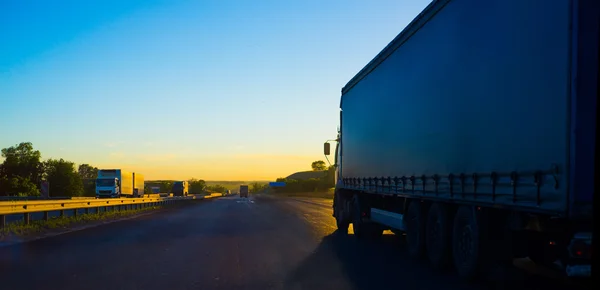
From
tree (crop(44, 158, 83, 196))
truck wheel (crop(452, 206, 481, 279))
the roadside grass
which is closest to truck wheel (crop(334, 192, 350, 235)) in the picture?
the roadside grass

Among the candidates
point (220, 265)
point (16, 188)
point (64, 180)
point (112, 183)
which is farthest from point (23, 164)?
point (220, 265)

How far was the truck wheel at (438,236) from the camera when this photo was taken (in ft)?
33.6

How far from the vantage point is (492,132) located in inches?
325

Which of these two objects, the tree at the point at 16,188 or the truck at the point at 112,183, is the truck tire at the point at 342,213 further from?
the tree at the point at 16,188

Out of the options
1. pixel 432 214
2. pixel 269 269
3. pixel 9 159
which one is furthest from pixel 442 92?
pixel 9 159

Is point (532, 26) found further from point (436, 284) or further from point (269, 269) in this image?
point (269, 269)

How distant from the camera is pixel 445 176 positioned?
1009cm

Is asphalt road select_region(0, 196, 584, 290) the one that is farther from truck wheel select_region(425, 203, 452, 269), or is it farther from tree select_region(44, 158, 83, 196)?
tree select_region(44, 158, 83, 196)

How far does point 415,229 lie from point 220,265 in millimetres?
3940

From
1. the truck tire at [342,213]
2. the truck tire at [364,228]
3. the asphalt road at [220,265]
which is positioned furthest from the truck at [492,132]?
the truck tire at [342,213]

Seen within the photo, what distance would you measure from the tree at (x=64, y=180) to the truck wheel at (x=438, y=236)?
9623 cm

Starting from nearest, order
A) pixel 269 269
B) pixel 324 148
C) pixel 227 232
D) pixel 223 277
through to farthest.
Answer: pixel 223 277 < pixel 269 269 < pixel 227 232 < pixel 324 148

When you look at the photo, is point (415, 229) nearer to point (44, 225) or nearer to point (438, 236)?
point (438, 236)

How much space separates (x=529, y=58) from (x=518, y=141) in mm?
1032
